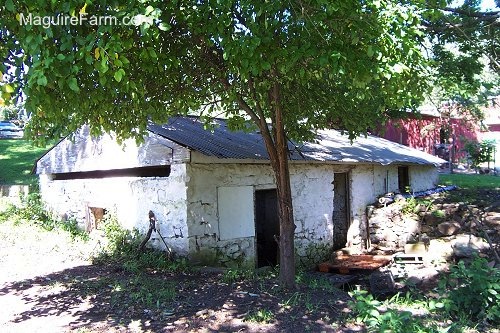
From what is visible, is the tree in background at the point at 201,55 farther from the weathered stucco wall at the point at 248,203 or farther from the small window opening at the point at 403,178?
the small window opening at the point at 403,178

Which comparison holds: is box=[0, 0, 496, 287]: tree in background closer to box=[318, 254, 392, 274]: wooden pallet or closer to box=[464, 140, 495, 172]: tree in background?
box=[318, 254, 392, 274]: wooden pallet

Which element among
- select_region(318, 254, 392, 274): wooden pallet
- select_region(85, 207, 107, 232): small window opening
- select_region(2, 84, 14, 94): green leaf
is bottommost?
select_region(318, 254, 392, 274): wooden pallet

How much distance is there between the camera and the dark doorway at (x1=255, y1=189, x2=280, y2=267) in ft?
35.1

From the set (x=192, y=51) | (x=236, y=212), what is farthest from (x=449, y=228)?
(x=192, y=51)

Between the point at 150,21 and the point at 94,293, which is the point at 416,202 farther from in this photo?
the point at 150,21

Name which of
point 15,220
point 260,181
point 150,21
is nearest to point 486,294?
point 150,21

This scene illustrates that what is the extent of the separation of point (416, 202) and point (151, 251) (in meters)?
7.06

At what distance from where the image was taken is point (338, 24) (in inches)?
189

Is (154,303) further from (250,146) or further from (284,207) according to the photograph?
(250,146)

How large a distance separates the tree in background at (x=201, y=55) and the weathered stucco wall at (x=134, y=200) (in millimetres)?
1792

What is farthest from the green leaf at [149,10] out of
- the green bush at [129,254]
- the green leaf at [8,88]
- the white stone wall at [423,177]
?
the white stone wall at [423,177]

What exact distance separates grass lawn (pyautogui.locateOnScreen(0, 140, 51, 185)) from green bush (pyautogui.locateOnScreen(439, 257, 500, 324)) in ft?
45.2

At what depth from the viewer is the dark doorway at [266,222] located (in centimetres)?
1069

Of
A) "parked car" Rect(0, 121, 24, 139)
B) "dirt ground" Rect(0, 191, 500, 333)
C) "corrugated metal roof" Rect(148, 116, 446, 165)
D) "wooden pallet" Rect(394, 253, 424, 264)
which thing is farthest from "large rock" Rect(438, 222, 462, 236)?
"parked car" Rect(0, 121, 24, 139)
